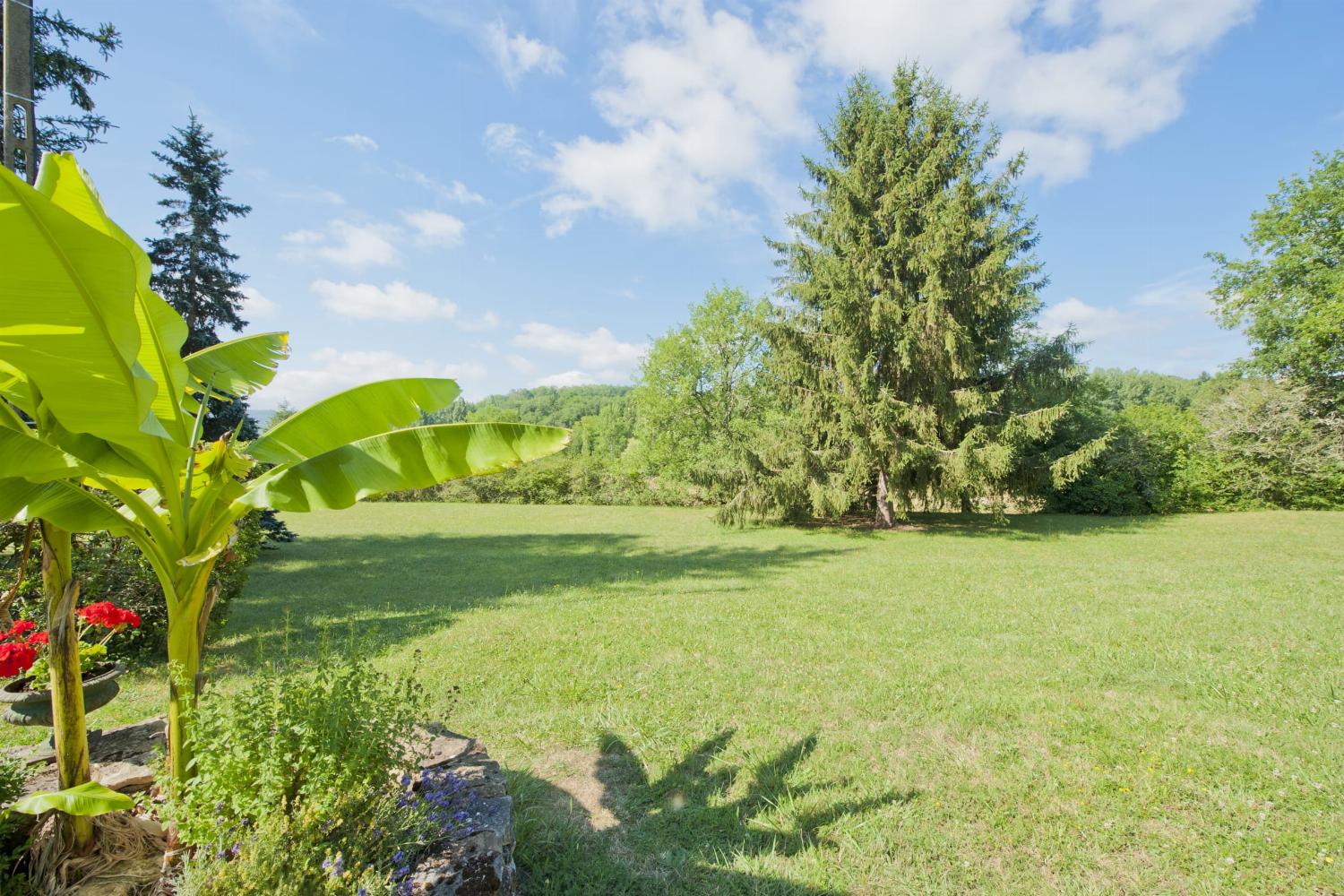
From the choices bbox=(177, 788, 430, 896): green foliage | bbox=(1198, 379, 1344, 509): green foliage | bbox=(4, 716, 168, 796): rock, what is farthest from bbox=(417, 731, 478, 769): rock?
bbox=(1198, 379, 1344, 509): green foliage

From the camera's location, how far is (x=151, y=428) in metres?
1.69

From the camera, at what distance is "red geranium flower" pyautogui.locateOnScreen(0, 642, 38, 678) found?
246 centimetres

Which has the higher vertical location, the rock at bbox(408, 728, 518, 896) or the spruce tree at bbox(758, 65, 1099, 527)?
the spruce tree at bbox(758, 65, 1099, 527)

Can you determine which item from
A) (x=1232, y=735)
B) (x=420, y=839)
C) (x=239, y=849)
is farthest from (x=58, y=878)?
(x=1232, y=735)

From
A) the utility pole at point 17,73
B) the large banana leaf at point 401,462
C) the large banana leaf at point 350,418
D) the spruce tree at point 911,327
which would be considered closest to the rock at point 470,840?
the large banana leaf at point 401,462

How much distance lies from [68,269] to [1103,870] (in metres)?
4.76

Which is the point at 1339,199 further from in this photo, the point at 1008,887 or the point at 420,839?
the point at 420,839

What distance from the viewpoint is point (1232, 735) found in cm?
364

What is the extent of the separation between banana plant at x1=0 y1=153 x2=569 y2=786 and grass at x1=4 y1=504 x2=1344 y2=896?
2.99 ft

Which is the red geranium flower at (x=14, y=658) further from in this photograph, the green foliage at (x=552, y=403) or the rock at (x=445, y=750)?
the green foliage at (x=552, y=403)

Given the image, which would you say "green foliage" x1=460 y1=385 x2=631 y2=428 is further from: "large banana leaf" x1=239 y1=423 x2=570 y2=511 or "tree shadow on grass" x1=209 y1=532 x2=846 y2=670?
"large banana leaf" x1=239 y1=423 x2=570 y2=511

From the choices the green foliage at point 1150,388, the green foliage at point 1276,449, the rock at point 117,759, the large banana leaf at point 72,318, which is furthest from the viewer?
the green foliage at point 1150,388

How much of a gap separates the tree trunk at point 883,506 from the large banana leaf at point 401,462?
13.6m

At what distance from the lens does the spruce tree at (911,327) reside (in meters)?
13.1
